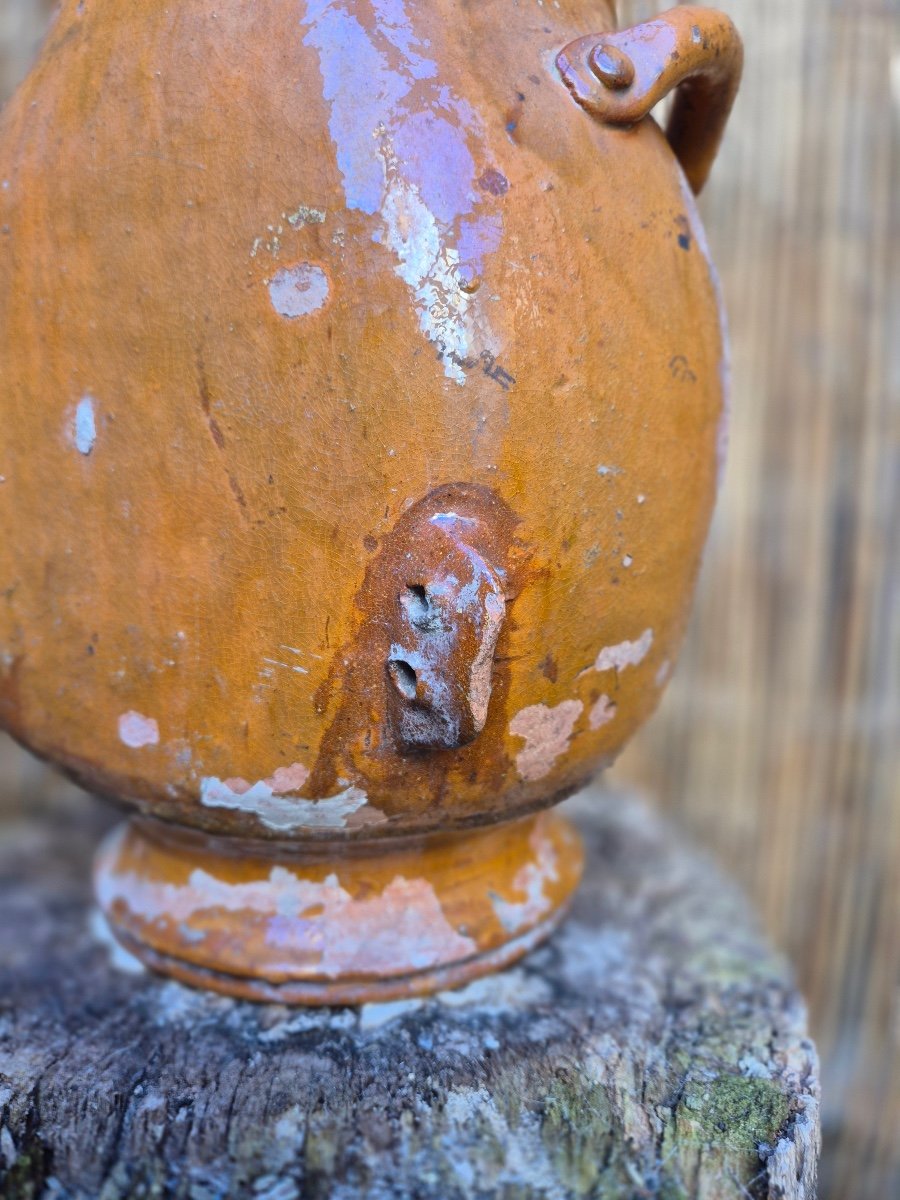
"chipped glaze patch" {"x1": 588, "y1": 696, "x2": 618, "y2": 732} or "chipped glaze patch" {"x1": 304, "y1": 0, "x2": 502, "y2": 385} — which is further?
"chipped glaze patch" {"x1": 588, "y1": 696, "x2": 618, "y2": 732}

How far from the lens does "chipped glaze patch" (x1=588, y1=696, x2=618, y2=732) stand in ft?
2.87

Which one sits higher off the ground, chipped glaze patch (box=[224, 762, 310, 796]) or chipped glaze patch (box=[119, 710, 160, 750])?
chipped glaze patch (box=[119, 710, 160, 750])

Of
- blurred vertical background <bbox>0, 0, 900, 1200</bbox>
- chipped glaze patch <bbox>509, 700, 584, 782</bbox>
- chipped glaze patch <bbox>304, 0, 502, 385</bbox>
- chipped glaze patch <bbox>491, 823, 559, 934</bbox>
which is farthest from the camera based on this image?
blurred vertical background <bbox>0, 0, 900, 1200</bbox>

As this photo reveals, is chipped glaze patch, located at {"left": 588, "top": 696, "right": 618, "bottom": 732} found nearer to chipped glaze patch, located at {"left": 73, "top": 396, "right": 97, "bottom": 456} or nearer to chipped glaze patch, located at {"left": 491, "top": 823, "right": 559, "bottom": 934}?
chipped glaze patch, located at {"left": 491, "top": 823, "right": 559, "bottom": 934}

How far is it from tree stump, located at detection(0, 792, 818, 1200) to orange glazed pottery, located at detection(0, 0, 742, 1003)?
0.19 m

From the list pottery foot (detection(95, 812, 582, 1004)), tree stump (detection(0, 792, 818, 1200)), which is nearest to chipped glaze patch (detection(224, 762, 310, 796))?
pottery foot (detection(95, 812, 582, 1004))

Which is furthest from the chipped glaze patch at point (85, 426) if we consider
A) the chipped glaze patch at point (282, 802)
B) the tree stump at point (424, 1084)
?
the tree stump at point (424, 1084)

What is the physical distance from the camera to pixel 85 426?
79cm

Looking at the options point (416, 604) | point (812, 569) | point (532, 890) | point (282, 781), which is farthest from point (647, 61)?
point (812, 569)

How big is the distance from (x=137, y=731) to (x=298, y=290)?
13.8 inches

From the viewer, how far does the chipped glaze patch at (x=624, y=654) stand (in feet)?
2.81

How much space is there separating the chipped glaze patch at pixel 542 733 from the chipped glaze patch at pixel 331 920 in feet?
0.58

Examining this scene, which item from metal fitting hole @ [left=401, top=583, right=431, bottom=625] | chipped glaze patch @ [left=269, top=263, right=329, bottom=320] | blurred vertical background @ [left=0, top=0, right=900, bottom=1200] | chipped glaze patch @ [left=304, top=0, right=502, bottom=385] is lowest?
blurred vertical background @ [left=0, top=0, right=900, bottom=1200]

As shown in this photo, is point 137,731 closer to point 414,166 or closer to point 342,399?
point 342,399
